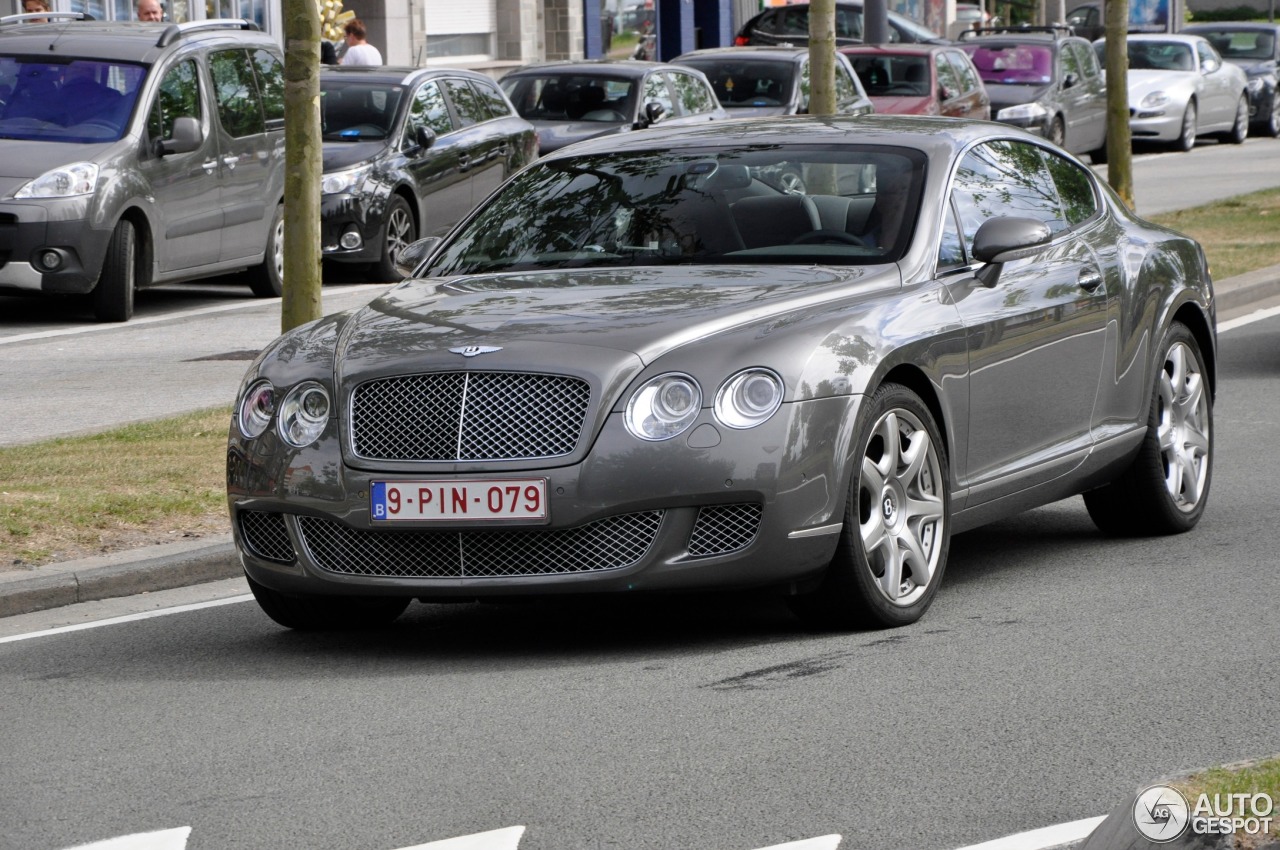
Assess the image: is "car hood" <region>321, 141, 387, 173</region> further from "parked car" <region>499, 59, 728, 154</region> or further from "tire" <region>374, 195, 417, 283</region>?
"parked car" <region>499, 59, 728, 154</region>

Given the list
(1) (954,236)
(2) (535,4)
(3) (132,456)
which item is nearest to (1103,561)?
(1) (954,236)

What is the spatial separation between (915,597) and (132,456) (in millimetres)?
4323

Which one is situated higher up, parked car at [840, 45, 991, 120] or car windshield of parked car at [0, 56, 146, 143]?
car windshield of parked car at [0, 56, 146, 143]

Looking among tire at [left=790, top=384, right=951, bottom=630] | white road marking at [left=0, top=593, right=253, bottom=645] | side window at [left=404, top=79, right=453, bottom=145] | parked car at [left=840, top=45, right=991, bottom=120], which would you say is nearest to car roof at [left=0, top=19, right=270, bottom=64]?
side window at [left=404, top=79, right=453, bottom=145]

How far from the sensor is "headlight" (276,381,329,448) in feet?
21.5

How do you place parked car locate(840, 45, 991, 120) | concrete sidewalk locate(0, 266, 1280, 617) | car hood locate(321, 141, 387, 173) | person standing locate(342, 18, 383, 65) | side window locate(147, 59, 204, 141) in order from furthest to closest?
parked car locate(840, 45, 991, 120) → person standing locate(342, 18, 383, 65) → car hood locate(321, 141, 387, 173) → side window locate(147, 59, 204, 141) → concrete sidewalk locate(0, 266, 1280, 617)

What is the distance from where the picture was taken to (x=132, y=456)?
998 cm

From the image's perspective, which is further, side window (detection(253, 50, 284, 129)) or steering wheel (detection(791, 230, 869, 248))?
side window (detection(253, 50, 284, 129))

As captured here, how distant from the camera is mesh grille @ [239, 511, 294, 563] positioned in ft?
22.0

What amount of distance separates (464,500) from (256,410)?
2.79ft

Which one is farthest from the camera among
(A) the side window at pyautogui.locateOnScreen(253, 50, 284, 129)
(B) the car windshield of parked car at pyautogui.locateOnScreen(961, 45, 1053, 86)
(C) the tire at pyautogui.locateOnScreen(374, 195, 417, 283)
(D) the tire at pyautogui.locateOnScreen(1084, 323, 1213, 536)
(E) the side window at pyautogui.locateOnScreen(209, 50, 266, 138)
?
(B) the car windshield of parked car at pyautogui.locateOnScreen(961, 45, 1053, 86)

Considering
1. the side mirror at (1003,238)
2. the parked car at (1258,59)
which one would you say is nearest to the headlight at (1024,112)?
the parked car at (1258,59)

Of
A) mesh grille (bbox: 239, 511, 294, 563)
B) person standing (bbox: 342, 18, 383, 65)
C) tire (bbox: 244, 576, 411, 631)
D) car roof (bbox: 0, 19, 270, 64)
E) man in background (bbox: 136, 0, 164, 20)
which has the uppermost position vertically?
man in background (bbox: 136, 0, 164, 20)

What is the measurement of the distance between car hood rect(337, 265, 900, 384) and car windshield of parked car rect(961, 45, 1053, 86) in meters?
23.8
